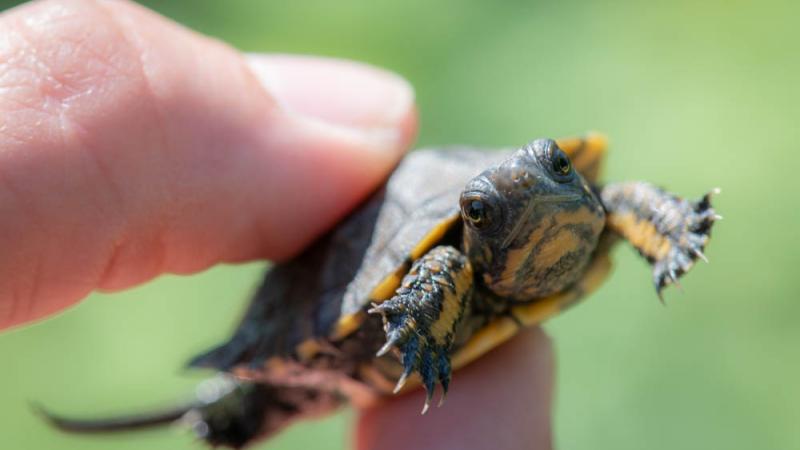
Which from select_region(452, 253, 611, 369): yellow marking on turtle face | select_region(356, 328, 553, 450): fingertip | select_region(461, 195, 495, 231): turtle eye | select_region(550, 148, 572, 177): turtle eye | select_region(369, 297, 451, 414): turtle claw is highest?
select_region(550, 148, 572, 177): turtle eye

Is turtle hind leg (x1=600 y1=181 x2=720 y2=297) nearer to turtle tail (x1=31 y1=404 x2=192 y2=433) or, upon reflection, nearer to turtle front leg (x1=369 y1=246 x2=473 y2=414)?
turtle front leg (x1=369 y1=246 x2=473 y2=414)

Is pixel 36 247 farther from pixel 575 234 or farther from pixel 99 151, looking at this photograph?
pixel 575 234

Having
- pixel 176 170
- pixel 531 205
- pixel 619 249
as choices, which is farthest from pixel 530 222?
pixel 619 249

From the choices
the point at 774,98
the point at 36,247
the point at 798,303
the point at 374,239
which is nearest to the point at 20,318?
the point at 36,247

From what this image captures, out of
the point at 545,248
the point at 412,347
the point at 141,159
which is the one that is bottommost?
the point at 412,347

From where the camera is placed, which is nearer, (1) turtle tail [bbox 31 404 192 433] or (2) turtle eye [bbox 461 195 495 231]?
(2) turtle eye [bbox 461 195 495 231]

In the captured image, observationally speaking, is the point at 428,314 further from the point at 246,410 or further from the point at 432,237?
the point at 246,410

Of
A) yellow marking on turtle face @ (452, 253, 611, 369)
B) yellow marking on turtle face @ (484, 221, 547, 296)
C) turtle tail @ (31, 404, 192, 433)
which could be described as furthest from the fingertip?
turtle tail @ (31, 404, 192, 433)
